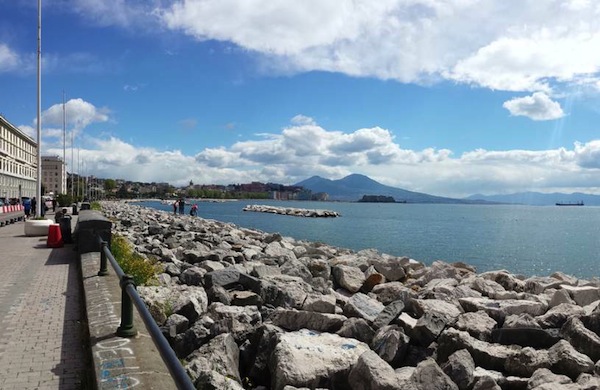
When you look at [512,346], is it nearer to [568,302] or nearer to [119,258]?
[568,302]

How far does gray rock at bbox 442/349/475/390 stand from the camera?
262 inches

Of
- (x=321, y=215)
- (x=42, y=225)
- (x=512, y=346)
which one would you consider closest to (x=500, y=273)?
(x=512, y=346)

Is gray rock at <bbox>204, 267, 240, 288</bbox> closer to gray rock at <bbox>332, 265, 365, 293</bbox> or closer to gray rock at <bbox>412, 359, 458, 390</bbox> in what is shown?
gray rock at <bbox>332, 265, 365, 293</bbox>

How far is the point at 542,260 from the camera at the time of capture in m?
32.0

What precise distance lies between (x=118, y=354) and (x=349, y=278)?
836 centimetres

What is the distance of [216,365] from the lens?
6453 millimetres

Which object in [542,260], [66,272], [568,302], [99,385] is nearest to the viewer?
[99,385]

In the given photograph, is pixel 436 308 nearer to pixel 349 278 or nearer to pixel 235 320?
pixel 235 320

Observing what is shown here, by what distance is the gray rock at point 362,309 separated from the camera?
8961mm

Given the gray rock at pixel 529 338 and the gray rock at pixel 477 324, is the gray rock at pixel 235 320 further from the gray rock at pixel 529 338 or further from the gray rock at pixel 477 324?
the gray rock at pixel 529 338

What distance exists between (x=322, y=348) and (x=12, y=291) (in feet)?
19.0

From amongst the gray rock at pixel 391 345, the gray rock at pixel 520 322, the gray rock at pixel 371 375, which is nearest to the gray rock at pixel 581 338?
the gray rock at pixel 520 322

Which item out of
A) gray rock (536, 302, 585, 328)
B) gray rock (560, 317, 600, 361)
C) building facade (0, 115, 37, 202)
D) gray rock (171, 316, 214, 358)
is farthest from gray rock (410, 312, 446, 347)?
building facade (0, 115, 37, 202)

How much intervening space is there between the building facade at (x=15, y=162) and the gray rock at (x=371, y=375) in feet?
249
